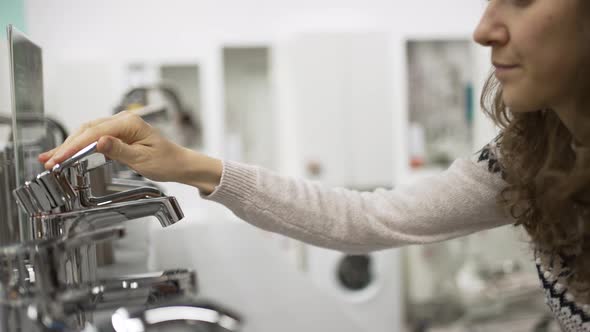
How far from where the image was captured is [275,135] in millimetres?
3430

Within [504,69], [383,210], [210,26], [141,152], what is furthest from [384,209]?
[210,26]

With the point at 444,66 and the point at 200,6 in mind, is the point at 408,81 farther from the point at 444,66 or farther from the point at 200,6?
the point at 200,6

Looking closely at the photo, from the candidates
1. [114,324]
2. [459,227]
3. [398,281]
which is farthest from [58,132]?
[398,281]

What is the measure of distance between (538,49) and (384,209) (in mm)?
362

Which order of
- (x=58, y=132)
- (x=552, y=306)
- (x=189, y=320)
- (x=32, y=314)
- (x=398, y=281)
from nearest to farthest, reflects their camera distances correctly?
(x=32, y=314) < (x=189, y=320) < (x=552, y=306) < (x=58, y=132) < (x=398, y=281)

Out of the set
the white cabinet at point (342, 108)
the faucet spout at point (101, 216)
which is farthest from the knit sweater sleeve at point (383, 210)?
the white cabinet at point (342, 108)

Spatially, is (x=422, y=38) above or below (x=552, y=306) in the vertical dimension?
above

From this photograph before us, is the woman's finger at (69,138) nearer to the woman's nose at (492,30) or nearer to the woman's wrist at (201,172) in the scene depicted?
the woman's wrist at (201,172)

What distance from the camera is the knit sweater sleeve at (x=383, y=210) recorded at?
35.0 inches

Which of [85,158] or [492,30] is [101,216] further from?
[492,30]

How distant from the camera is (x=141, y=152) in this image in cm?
75

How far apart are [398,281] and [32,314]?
293cm

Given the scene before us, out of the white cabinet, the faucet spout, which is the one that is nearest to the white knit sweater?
the faucet spout

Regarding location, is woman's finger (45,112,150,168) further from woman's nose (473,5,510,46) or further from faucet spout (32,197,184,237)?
woman's nose (473,5,510,46)
